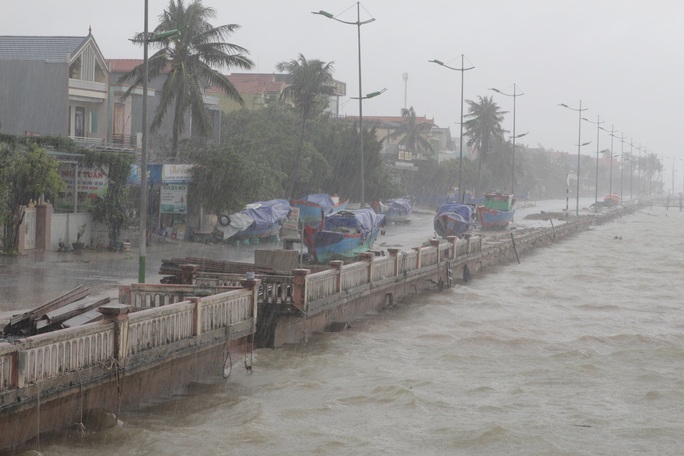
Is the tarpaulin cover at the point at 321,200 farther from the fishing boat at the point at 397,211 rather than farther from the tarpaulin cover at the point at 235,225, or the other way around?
the fishing boat at the point at 397,211

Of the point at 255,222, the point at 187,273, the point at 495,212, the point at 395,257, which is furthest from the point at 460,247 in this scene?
the point at 495,212

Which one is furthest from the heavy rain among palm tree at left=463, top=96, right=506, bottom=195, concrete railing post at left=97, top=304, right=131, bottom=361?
palm tree at left=463, top=96, right=506, bottom=195

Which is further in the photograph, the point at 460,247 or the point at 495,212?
the point at 495,212

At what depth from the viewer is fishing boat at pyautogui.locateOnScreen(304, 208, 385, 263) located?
30.6 metres

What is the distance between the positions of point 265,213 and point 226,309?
2541cm

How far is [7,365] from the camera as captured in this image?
398 inches

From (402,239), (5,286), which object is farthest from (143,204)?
(402,239)

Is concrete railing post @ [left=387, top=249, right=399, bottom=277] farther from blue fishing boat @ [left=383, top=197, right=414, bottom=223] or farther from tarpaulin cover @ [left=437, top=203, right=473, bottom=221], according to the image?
blue fishing boat @ [left=383, top=197, right=414, bottom=223]

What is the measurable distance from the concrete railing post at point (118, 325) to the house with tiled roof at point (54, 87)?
28829mm

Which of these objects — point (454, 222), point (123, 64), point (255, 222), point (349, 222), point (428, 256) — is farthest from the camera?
point (123, 64)

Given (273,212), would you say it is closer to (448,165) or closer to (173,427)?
(173,427)

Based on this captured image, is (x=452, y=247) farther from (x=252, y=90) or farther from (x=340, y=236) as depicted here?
(x=252, y=90)

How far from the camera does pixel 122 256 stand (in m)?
30.5

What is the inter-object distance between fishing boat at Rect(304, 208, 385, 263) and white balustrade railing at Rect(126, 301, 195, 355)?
55.3ft
